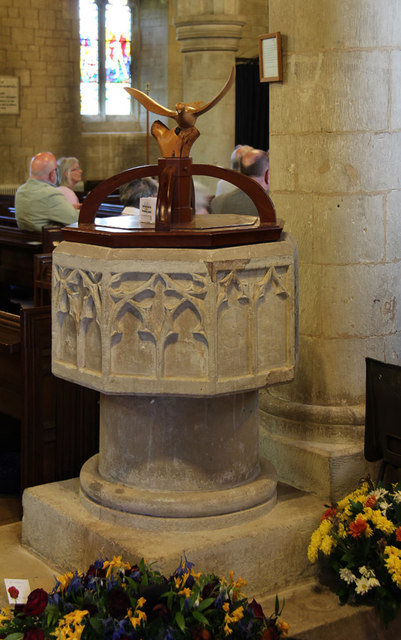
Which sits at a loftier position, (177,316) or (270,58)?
(270,58)

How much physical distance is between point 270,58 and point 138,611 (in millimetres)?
2026

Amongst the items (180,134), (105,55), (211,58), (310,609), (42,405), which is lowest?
(310,609)

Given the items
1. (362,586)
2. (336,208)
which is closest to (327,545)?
(362,586)

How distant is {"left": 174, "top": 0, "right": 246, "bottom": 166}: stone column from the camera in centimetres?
897

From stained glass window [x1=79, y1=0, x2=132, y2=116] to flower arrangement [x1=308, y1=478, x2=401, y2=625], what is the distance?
1115cm

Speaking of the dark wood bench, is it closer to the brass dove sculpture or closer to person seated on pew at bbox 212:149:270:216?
person seated on pew at bbox 212:149:270:216

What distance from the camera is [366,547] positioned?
302 cm

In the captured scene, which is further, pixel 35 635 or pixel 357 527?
pixel 357 527

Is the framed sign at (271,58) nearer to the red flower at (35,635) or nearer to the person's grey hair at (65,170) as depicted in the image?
the red flower at (35,635)

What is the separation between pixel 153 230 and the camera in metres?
2.96

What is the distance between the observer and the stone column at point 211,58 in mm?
8969

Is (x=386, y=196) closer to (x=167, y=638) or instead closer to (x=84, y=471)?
(x=84, y=471)

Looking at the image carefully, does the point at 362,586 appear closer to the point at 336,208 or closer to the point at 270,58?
the point at 336,208

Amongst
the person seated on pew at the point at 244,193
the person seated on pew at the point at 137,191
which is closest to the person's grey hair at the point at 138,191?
the person seated on pew at the point at 137,191
